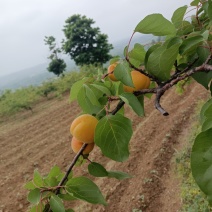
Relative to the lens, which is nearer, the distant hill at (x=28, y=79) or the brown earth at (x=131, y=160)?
the brown earth at (x=131, y=160)

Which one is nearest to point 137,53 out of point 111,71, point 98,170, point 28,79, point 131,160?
point 111,71

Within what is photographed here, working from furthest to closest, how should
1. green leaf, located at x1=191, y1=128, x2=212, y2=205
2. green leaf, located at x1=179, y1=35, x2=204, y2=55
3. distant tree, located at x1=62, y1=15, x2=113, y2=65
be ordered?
1. distant tree, located at x1=62, y1=15, x2=113, y2=65
2. green leaf, located at x1=179, y1=35, x2=204, y2=55
3. green leaf, located at x1=191, y1=128, x2=212, y2=205

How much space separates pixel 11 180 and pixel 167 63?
5.40 meters

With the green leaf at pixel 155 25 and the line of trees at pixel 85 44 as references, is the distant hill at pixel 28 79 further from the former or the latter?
the green leaf at pixel 155 25

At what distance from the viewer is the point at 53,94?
15.8 m

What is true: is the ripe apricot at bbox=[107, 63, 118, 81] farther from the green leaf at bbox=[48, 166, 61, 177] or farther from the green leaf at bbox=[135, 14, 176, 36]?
the green leaf at bbox=[48, 166, 61, 177]

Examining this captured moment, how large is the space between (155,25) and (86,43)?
1881 cm

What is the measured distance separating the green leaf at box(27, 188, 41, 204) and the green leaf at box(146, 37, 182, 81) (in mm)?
385

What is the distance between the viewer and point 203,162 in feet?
1.58

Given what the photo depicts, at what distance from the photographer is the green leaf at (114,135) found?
2.13 feet

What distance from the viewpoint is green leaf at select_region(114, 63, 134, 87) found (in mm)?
652

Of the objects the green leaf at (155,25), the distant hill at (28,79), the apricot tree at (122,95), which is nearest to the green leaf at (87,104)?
the apricot tree at (122,95)

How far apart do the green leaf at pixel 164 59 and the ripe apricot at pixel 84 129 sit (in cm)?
19

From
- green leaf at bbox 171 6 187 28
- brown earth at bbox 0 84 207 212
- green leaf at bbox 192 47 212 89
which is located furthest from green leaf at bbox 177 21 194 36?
brown earth at bbox 0 84 207 212
